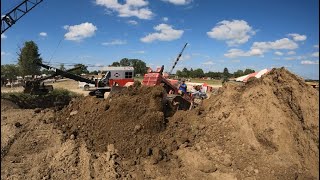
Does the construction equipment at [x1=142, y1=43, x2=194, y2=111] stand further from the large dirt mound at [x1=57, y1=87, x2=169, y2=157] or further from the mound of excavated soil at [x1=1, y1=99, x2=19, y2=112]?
the mound of excavated soil at [x1=1, y1=99, x2=19, y2=112]

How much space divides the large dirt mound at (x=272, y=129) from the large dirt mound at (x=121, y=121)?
1.91 m

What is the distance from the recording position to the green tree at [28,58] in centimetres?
4262

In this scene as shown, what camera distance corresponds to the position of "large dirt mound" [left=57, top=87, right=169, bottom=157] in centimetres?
1059

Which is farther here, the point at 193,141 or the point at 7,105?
the point at 7,105

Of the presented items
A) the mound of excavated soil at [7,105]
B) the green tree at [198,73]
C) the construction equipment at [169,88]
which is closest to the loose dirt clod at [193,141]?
the construction equipment at [169,88]

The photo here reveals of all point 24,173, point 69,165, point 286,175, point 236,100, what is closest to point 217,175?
point 286,175

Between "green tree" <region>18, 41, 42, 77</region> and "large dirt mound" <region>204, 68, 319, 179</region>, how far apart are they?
117ft

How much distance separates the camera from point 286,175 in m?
8.09

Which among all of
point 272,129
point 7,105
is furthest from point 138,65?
point 272,129

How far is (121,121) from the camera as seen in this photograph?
457 inches

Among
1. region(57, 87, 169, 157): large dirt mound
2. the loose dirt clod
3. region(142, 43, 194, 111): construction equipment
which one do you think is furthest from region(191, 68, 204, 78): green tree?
the loose dirt clod

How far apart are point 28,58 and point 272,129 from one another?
39.4 metres

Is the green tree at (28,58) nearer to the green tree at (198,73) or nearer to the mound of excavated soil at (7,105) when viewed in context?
the mound of excavated soil at (7,105)

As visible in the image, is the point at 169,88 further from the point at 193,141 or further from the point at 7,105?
the point at 7,105
